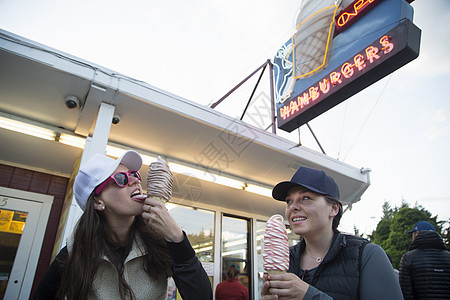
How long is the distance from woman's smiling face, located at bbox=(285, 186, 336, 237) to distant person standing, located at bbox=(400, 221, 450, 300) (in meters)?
2.05

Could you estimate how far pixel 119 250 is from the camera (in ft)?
6.44

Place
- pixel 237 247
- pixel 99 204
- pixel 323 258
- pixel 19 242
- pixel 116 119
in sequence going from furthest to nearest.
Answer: pixel 237 247
pixel 19 242
pixel 116 119
pixel 99 204
pixel 323 258

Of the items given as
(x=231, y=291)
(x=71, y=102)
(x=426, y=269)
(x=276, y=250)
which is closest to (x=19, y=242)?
(x=71, y=102)

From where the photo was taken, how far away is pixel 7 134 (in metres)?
5.09

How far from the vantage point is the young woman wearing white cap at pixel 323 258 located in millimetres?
1475

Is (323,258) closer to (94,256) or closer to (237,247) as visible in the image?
(94,256)

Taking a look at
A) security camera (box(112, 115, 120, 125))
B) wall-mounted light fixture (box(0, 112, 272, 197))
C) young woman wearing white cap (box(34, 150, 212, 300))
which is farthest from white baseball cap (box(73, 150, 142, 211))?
wall-mounted light fixture (box(0, 112, 272, 197))

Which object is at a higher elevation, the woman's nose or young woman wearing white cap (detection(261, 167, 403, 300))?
the woman's nose

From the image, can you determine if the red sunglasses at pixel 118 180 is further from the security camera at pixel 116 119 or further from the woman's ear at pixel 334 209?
the security camera at pixel 116 119

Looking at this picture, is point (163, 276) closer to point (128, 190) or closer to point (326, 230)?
point (128, 190)

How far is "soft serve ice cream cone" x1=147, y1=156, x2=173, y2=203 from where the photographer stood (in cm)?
188

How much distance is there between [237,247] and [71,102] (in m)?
6.65

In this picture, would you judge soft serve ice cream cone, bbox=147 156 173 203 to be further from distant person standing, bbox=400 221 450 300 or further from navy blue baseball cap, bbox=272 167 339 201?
distant person standing, bbox=400 221 450 300

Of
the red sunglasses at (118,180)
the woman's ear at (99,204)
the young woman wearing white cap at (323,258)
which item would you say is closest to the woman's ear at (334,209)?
the young woman wearing white cap at (323,258)
